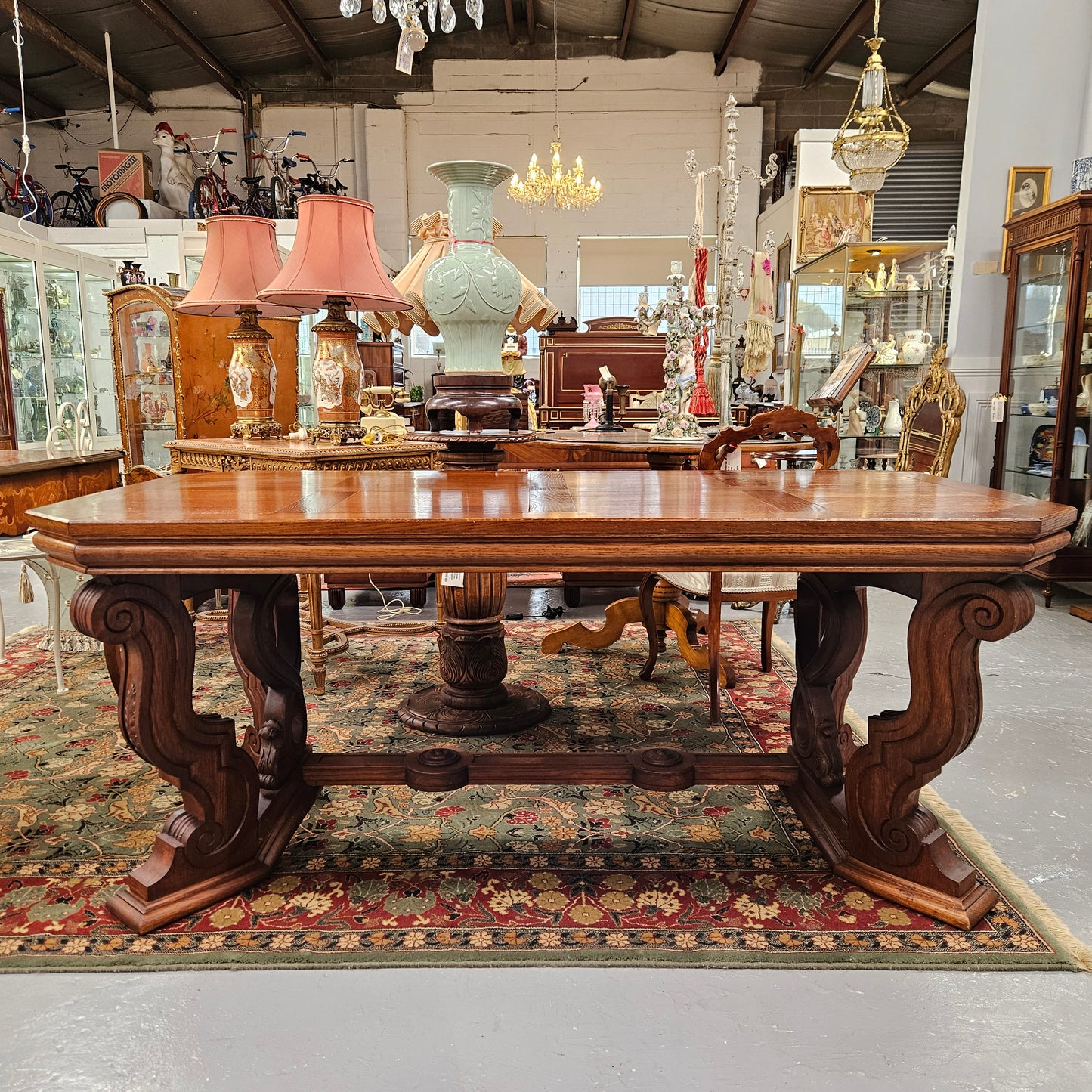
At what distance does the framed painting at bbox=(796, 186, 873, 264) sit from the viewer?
902cm

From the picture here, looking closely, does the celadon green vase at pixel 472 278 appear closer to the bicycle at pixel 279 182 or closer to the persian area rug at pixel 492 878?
the persian area rug at pixel 492 878

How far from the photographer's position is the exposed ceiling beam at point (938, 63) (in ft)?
27.2

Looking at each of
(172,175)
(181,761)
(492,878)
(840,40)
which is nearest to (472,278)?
(181,761)

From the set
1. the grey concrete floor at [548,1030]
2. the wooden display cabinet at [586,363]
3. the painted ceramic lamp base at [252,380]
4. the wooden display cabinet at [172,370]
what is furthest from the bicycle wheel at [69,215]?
the grey concrete floor at [548,1030]

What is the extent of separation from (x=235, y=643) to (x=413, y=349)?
9.52m

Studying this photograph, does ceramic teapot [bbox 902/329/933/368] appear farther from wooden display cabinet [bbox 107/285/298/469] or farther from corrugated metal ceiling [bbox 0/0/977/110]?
wooden display cabinet [bbox 107/285/298/469]

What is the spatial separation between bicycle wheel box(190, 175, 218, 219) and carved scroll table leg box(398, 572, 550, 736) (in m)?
7.89

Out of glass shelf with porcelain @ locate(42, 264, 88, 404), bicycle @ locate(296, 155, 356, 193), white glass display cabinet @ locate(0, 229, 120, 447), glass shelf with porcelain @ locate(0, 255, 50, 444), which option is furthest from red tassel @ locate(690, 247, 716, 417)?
bicycle @ locate(296, 155, 356, 193)

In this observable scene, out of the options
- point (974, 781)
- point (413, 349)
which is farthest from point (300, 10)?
point (974, 781)

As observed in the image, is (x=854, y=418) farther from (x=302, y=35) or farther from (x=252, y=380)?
(x=302, y=35)

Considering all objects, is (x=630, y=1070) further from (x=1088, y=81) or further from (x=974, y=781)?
(x=1088, y=81)

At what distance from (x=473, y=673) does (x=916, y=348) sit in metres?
4.64

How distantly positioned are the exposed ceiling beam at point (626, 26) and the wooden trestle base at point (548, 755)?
908 centimetres

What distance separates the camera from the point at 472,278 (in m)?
2.15
